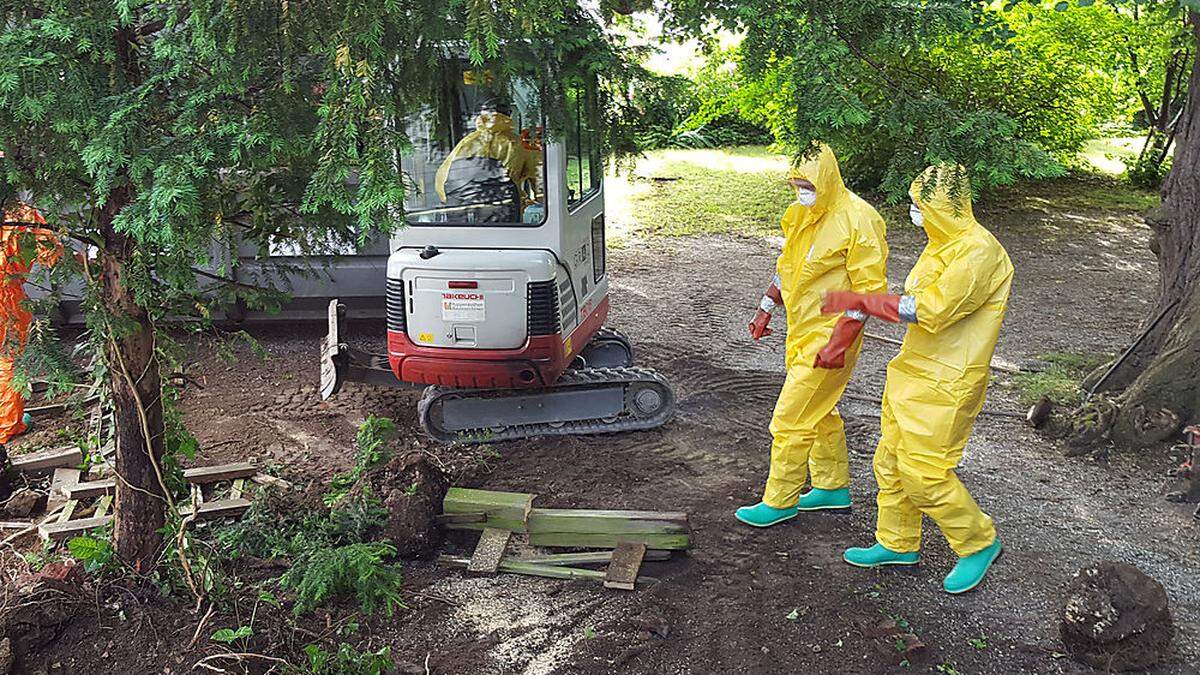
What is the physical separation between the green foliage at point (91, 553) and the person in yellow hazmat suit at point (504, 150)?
2984mm

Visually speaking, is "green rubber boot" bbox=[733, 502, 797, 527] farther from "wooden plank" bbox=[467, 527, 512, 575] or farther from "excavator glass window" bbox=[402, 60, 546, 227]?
"excavator glass window" bbox=[402, 60, 546, 227]

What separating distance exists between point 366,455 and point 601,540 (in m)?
1.65

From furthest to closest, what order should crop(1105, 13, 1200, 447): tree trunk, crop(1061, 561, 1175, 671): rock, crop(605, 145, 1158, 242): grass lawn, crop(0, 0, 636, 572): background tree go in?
1. crop(605, 145, 1158, 242): grass lawn
2. crop(1105, 13, 1200, 447): tree trunk
3. crop(1061, 561, 1175, 671): rock
4. crop(0, 0, 636, 572): background tree

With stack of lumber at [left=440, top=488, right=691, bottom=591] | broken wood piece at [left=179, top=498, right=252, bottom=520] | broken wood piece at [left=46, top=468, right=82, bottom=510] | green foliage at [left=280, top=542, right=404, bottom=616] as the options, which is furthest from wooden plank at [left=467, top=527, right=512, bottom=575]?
broken wood piece at [left=46, top=468, right=82, bottom=510]

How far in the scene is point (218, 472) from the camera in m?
6.06

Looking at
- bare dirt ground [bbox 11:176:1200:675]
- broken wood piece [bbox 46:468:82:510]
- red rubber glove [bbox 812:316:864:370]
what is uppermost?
red rubber glove [bbox 812:316:864:370]

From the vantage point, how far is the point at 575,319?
22.4 feet

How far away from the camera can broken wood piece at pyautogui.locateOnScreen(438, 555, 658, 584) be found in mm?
5059

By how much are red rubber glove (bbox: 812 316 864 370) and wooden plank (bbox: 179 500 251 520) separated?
10.4 ft

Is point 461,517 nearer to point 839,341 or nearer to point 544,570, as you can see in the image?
point 544,570

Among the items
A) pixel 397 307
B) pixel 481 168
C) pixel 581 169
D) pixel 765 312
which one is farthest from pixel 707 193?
pixel 765 312

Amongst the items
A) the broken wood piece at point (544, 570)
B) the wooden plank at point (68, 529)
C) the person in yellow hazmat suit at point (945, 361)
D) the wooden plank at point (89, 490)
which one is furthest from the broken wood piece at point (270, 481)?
the person in yellow hazmat suit at point (945, 361)

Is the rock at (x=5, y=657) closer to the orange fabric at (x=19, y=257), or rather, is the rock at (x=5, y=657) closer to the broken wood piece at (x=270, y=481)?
the orange fabric at (x=19, y=257)

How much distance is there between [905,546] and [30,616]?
390 centimetres
